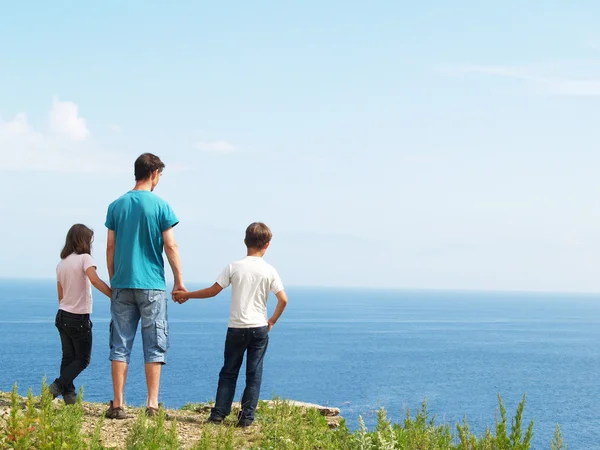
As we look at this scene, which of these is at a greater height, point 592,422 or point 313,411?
point 313,411

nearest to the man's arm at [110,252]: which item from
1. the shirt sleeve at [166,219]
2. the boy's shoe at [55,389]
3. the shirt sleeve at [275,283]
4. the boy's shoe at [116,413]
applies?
the shirt sleeve at [166,219]

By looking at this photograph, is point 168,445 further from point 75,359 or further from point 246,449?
point 75,359

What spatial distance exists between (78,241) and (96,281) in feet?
1.85

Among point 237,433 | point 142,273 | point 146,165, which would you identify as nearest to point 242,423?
point 237,433

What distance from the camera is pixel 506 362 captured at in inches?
3642

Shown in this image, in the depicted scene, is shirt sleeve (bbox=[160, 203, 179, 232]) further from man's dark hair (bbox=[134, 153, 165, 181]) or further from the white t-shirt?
the white t-shirt

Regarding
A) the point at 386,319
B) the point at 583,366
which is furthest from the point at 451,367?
the point at 386,319

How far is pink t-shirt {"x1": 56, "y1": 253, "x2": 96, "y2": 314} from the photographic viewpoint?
7.32 metres

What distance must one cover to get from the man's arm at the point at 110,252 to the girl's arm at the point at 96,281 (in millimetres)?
149

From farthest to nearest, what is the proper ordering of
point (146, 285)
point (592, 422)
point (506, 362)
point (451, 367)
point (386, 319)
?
point (386, 319)
point (506, 362)
point (451, 367)
point (592, 422)
point (146, 285)

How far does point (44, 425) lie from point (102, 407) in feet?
8.26

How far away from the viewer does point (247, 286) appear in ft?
22.3

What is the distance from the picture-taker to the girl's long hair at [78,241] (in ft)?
24.4

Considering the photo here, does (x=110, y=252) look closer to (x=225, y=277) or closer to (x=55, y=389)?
(x=225, y=277)
